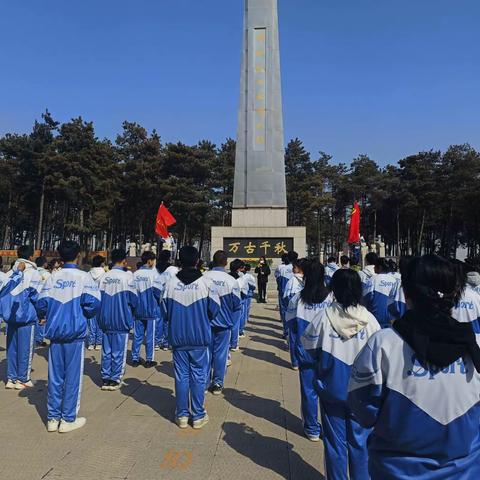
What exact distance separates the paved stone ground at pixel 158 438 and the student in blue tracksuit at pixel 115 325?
215mm

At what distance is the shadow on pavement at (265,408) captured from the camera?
3.92 metres

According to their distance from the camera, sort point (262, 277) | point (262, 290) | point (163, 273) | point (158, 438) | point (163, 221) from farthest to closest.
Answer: point (163, 221), point (262, 290), point (262, 277), point (163, 273), point (158, 438)

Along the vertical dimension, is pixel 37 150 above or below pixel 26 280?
above

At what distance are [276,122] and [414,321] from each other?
19.7 m

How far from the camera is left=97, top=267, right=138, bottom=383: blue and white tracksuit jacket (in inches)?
200

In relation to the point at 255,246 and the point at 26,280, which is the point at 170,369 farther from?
the point at 255,246

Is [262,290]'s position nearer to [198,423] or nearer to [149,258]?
[149,258]

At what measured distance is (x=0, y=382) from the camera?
528 centimetres

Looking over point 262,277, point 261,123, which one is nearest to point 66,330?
point 262,277

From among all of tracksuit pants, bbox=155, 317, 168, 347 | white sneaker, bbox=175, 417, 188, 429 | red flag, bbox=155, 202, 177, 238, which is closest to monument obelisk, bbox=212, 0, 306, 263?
red flag, bbox=155, 202, 177, 238

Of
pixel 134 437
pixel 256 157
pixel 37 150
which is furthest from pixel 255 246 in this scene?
pixel 37 150

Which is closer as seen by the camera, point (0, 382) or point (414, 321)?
point (414, 321)

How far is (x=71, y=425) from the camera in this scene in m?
3.75

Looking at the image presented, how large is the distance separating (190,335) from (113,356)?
69.6 inches
